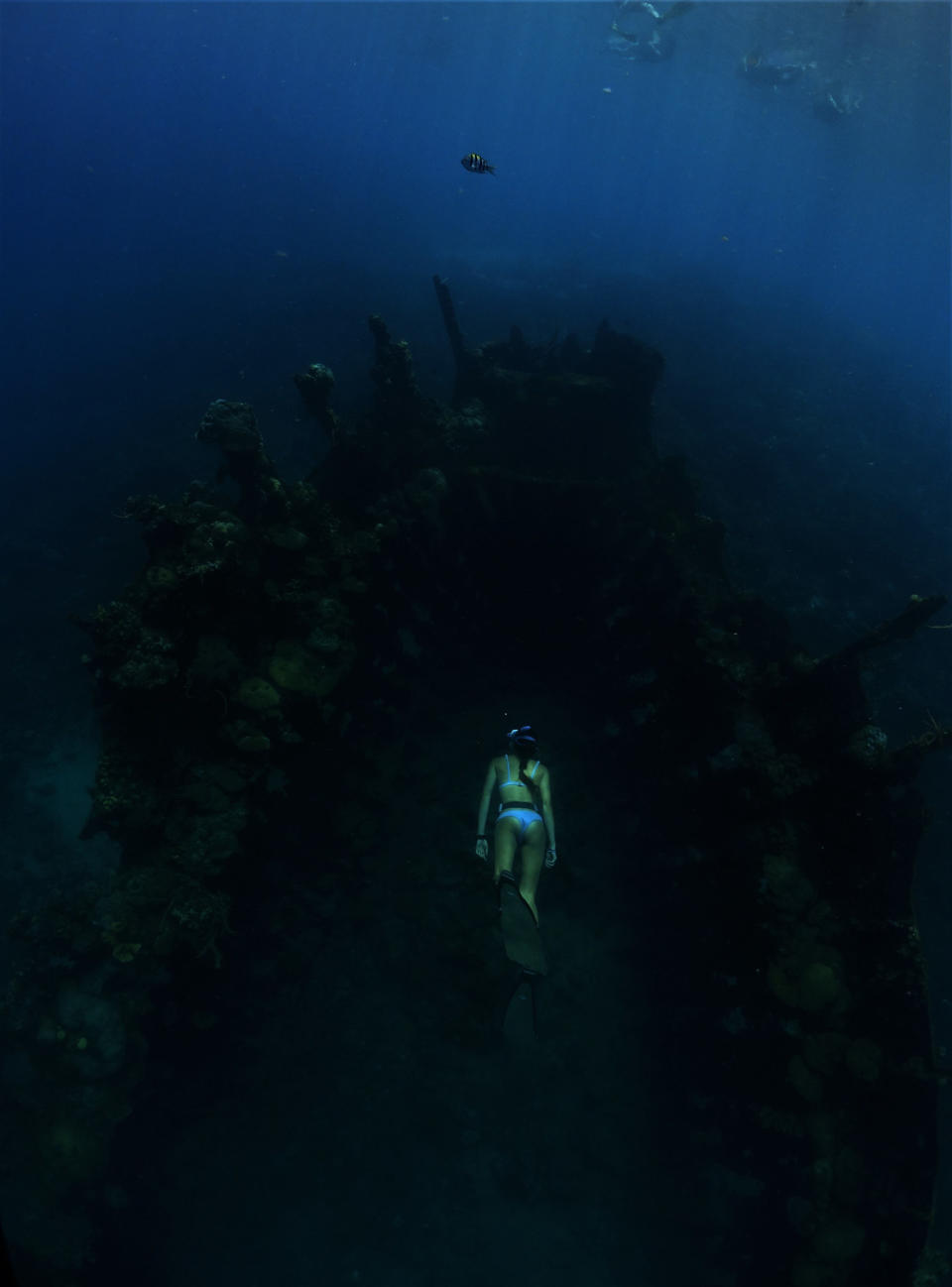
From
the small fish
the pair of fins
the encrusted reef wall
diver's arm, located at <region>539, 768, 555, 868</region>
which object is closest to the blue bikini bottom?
diver's arm, located at <region>539, 768, 555, 868</region>

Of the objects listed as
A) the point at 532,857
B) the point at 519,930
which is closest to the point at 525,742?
the point at 532,857

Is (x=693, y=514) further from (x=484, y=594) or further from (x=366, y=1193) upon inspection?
(x=366, y=1193)

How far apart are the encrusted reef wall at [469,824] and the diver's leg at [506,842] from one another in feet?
7.86

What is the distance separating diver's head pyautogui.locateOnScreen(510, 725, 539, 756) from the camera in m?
7.03

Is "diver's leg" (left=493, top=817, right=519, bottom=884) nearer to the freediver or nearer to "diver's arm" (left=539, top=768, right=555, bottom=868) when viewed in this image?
the freediver

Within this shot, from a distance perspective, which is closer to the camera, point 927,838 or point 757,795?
point 757,795

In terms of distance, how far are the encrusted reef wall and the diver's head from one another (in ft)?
7.48

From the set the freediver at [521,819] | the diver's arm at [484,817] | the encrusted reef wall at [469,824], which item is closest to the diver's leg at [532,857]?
Answer: the freediver at [521,819]

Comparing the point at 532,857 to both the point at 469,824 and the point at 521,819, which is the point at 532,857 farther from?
the point at 469,824

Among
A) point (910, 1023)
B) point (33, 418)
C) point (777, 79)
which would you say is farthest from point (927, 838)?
point (777, 79)

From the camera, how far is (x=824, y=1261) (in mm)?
6078

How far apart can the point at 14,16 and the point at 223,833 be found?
157 m

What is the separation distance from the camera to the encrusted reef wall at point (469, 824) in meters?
6.50

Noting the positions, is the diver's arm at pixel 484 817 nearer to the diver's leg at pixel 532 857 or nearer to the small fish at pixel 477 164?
the diver's leg at pixel 532 857
